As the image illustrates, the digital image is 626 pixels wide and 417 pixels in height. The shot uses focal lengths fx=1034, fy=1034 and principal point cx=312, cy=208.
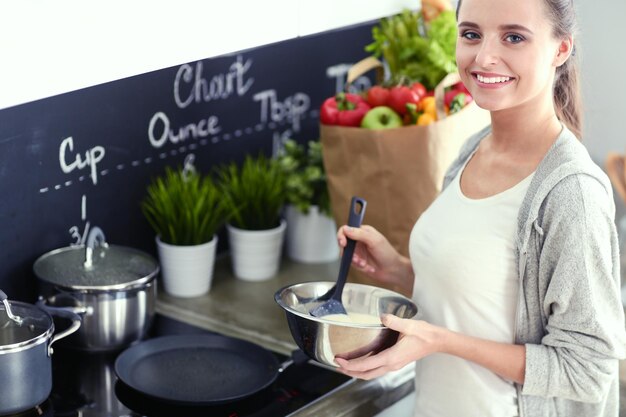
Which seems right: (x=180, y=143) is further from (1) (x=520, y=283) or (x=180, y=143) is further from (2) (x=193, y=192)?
(1) (x=520, y=283)

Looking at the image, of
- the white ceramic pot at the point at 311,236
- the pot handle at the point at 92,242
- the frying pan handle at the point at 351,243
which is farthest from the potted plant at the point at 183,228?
the frying pan handle at the point at 351,243

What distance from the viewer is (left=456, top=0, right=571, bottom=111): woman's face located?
51.5 inches

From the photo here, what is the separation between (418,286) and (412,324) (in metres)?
0.16

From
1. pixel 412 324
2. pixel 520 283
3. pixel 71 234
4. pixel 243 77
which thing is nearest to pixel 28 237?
pixel 71 234

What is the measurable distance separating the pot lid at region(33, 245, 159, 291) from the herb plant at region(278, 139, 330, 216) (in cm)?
41

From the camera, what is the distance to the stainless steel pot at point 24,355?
1.40 meters

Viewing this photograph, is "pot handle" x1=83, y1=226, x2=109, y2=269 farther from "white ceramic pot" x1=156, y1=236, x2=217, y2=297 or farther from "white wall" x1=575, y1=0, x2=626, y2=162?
"white wall" x1=575, y1=0, x2=626, y2=162

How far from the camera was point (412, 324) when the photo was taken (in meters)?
1.35

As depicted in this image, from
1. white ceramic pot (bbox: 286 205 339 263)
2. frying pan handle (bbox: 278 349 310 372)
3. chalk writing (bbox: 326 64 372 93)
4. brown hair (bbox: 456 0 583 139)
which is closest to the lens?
brown hair (bbox: 456 0 583 139)

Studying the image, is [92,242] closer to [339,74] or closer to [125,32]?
[125,32]

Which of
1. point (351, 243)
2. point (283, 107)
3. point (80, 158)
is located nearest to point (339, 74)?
point (283, 107)

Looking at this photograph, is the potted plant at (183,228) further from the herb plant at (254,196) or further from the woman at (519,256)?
the woman at (519,256)

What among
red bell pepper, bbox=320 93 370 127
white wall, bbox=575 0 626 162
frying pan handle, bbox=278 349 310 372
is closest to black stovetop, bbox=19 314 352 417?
frying pan handle, bbox=278 349 310 372

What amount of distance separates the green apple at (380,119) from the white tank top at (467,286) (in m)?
0.36
